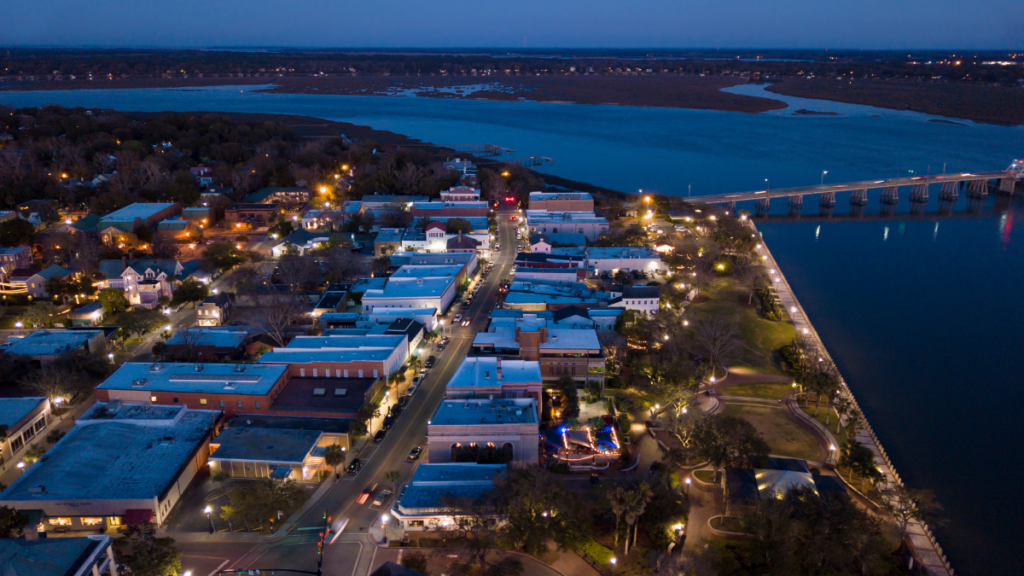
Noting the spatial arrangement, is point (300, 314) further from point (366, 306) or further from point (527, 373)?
point (527, 373)

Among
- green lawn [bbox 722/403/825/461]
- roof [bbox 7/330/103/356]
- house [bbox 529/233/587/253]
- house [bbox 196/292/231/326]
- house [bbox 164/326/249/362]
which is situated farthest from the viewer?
house [bbox 529/233/587/253]

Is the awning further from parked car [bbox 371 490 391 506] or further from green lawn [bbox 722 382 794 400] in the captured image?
green lawn [bbox 722 382 794 400]

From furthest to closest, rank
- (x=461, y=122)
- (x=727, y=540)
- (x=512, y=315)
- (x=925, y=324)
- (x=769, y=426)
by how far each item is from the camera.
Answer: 1. (x=461, y=122)
2. (x=925, y=324)
3. (x=512, y=315)
4. (x=769, y=426)
5. (x=727, y=540)

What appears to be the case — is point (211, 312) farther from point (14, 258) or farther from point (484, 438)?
point (484, 438)

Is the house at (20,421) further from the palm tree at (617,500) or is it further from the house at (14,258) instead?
the palm tree at (617,500)

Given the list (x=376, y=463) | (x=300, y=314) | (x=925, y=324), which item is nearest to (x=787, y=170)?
(x=925, y=324)

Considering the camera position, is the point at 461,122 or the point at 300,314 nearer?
the point at 300,314

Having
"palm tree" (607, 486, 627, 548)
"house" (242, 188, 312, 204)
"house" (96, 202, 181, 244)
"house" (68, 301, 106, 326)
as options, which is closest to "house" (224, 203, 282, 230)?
"house" (96, 202, 181, 244)

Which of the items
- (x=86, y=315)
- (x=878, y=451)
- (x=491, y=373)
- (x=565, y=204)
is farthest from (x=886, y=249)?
(x=86, y=315)
